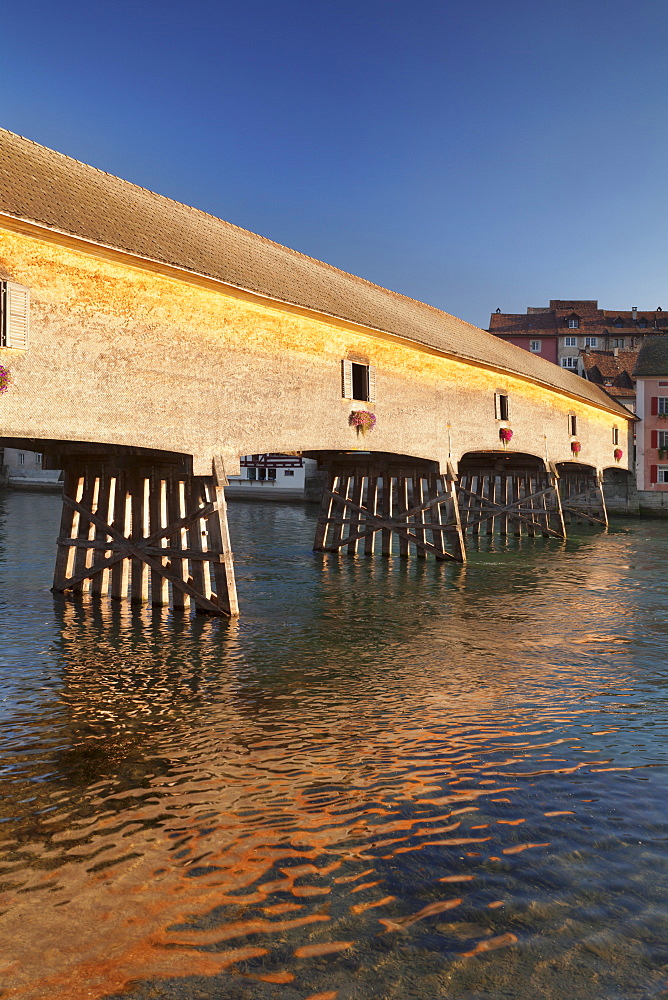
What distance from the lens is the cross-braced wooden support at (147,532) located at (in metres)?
12.6

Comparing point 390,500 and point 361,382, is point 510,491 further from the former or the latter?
point 361,382

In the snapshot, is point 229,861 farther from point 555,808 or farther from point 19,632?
point 19,632

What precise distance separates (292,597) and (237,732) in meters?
8.00

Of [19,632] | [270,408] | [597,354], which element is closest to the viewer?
[19,632]

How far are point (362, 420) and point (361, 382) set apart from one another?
0.87 meters

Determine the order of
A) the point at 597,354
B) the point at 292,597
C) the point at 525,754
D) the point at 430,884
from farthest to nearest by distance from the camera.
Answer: the point at 597,354 → the point at 292,597 → the point at 525,754 → the point at 430,884

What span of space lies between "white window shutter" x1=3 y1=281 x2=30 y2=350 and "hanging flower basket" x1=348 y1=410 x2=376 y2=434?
7.42m

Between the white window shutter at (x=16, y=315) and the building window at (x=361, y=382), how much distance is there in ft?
23.8

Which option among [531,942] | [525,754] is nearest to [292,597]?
A: [525,754]

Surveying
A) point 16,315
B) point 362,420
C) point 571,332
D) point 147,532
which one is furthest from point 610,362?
point 16,315

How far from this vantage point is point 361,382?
1642cm

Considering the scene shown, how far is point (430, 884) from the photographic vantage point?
15.2ft

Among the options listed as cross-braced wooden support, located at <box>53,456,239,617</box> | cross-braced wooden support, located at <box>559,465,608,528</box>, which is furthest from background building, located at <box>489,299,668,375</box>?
cross-braced wooden support, located at <box>53,456,239,617</box>

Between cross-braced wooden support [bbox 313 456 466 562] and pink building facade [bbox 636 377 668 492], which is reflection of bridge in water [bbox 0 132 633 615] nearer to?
cross-braced wooden support [bbox 313 456 466 562]
